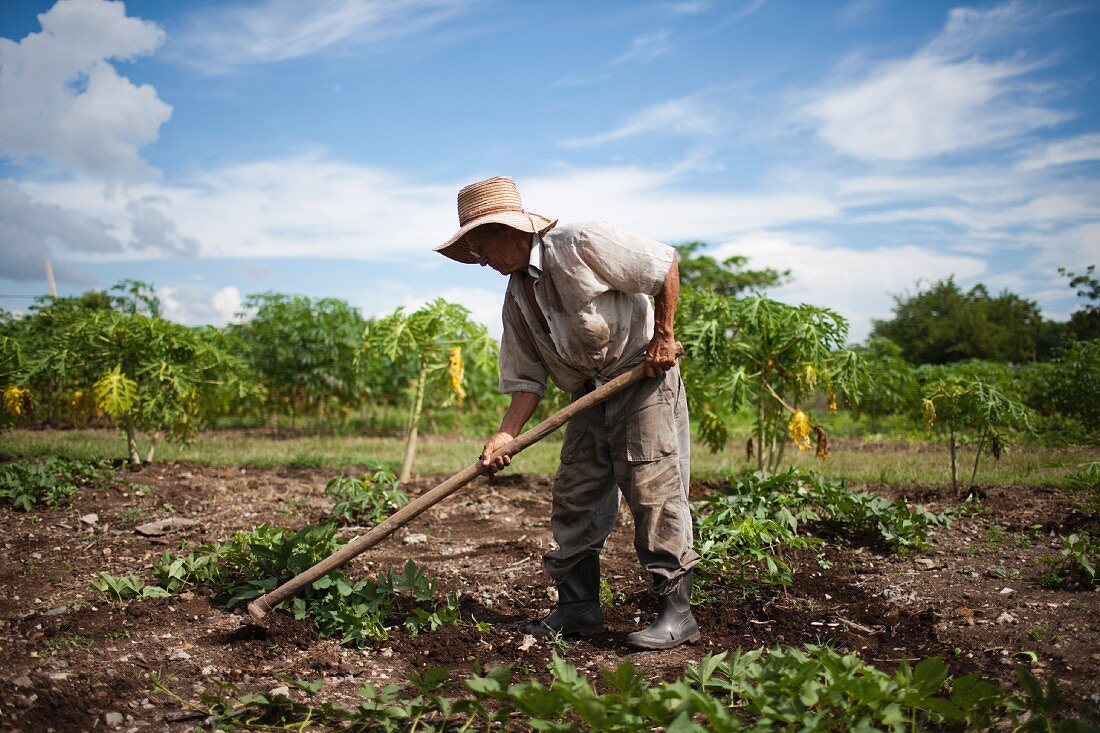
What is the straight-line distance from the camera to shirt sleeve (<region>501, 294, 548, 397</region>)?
3.58m

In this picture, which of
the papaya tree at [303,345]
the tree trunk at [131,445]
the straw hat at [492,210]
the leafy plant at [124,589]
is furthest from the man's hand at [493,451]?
the papaya tree at [303,345]

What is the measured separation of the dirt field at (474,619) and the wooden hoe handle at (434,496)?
0.45 feet

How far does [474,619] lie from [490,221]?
1.84 m

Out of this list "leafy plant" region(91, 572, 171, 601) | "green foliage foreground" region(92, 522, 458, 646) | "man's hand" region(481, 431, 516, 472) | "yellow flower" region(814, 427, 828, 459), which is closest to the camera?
"man's hand" region(481, 431, 516, 472)

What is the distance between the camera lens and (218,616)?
3627 mm

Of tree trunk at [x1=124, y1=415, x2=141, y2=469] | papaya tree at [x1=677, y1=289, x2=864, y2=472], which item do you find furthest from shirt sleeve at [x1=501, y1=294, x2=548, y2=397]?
tree trunk at [x1=124, y1=415, x2=141, y2=469]

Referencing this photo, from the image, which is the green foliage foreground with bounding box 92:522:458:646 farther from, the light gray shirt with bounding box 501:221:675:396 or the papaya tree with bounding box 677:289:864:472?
the papaya tree with bounding box 677:289:864:472

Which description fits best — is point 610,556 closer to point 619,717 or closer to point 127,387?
point 619,717

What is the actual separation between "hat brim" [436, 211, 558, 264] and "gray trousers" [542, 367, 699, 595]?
799 millimetres

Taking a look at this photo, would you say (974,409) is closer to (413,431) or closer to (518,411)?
(518,411)

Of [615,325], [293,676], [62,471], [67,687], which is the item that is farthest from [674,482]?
[62,471]

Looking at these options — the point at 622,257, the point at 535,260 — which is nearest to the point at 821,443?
A: the point at 622,257

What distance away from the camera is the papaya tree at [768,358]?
5.89 meters

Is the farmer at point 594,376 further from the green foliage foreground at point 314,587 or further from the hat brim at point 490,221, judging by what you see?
the green foliage foreground at point 314,587
